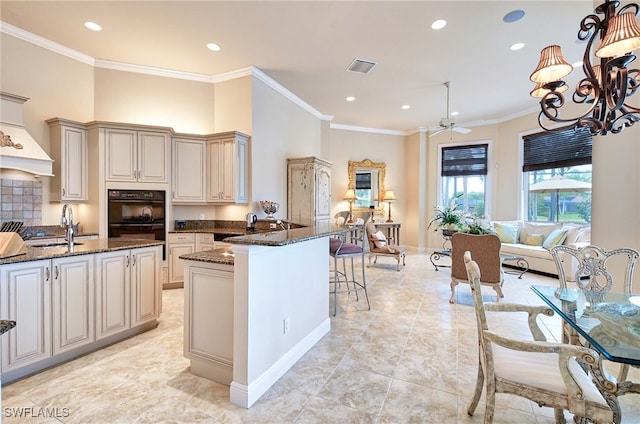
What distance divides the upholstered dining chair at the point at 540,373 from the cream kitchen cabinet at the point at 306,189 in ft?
12.8

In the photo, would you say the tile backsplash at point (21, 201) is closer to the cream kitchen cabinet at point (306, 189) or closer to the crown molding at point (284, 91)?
the crown molding at point (284, 91)

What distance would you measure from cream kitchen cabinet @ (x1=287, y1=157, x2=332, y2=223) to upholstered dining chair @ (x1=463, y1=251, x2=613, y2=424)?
389 centimetres

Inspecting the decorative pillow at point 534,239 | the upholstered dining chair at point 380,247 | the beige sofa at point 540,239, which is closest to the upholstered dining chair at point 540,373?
the upholstered dining chair at point 380,247

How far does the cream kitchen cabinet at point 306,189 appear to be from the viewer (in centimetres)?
Answer: 548

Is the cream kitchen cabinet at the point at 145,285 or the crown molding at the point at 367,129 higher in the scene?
the crown molding at the point at 367,129

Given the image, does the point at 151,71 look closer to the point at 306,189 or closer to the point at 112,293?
the point at 306,189

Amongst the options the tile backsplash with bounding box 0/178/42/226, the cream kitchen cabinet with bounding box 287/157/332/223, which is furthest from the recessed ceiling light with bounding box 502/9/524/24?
the tile backsplash with bounding box 0/178/42/226

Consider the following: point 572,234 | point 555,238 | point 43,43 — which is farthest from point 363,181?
point 43,43

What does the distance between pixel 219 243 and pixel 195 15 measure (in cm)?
292

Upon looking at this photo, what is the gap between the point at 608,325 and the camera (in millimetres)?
1537

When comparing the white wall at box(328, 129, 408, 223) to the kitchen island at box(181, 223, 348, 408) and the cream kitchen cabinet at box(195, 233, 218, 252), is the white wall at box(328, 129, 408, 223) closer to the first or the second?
the cream kitchen cabinet at box(195, 233, 218, 252)

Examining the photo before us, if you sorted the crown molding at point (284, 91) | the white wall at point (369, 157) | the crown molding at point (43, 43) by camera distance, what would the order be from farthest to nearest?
the white wall at point (369, 157), the crown molding at point (284, 91), the crown molding at point (43, 43)

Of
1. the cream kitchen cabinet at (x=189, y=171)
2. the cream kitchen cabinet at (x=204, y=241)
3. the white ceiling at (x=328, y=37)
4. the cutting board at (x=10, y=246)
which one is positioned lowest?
the cream kitchen cabinet at (x=204, y=241)

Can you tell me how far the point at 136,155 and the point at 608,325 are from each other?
511 centimetres
